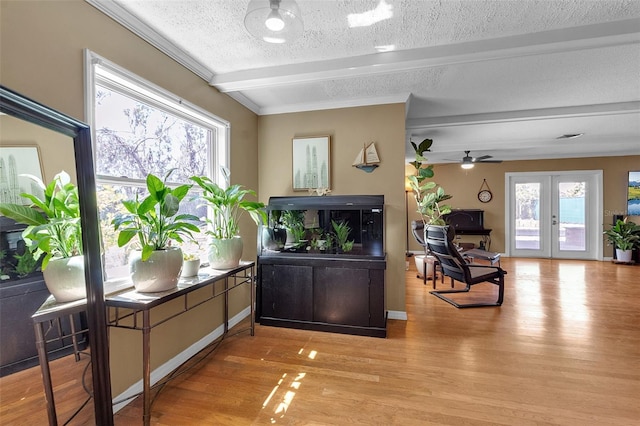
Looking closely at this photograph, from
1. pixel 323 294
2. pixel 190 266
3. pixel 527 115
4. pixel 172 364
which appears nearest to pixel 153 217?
pixel 190 266

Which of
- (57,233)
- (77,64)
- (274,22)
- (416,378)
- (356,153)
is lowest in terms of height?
(416,378)

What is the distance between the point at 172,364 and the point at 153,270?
1.04 meters

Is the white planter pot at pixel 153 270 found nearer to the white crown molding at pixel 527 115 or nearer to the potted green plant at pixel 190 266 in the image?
the potted green plant at pixel 190 266

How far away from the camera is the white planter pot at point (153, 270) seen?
5.70ft

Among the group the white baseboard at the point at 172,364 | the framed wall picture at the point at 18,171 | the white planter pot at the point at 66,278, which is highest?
the framed wall picture at the point at 18,171

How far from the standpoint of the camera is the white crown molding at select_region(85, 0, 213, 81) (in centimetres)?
175

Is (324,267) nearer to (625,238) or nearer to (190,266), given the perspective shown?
(190,266)

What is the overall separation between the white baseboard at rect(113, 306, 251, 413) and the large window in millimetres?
766

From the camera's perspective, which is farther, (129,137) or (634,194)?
(634,194)

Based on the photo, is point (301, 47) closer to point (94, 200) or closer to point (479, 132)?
point (94, 200)

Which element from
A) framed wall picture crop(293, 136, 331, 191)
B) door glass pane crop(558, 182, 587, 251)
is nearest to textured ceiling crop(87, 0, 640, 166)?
framed wall picture crop(293, 136, 331, 191)

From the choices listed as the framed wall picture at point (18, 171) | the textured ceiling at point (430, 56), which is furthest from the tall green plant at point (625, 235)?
the framed wall picture at point (18, 171)

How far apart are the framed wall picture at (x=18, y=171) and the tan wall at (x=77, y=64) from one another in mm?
77

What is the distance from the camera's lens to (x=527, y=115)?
372cm
